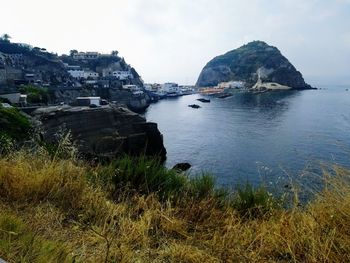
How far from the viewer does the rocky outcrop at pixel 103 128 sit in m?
32.7

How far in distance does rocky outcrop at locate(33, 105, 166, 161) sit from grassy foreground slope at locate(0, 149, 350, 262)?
25750 mm

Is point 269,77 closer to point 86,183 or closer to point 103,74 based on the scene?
point 103,74

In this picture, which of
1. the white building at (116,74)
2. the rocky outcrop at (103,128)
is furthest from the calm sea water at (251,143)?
the white building at (116,74)

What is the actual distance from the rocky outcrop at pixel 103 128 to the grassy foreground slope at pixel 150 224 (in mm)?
25750

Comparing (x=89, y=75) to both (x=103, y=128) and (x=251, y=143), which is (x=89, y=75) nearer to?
(x=251, y=143)

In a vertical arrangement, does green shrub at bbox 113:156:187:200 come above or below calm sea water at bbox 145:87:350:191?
above

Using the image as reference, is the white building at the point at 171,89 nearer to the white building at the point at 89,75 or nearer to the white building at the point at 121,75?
the white building at the point at 121,75

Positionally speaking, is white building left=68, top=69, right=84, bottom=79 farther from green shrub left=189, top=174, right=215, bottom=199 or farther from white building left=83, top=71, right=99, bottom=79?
green shrub left=189, top=174, right=215, bottom=199

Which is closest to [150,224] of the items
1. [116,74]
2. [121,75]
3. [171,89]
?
[121,75]

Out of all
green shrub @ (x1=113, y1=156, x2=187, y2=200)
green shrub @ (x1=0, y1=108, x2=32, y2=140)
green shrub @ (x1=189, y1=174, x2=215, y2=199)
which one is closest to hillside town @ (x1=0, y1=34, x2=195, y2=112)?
green shrub @ (x1=0, y1=108, x2=32, y2=140)

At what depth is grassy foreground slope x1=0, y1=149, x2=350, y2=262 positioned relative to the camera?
2959 millimetres

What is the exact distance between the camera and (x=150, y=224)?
156 inches

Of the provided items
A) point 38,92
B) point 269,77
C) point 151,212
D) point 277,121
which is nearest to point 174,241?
point 151,212

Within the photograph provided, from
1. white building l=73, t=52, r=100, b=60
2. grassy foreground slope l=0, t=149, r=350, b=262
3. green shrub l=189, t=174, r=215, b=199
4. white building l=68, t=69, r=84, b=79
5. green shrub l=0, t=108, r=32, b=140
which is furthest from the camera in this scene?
white building l=73, t=52, r=100, b=60
